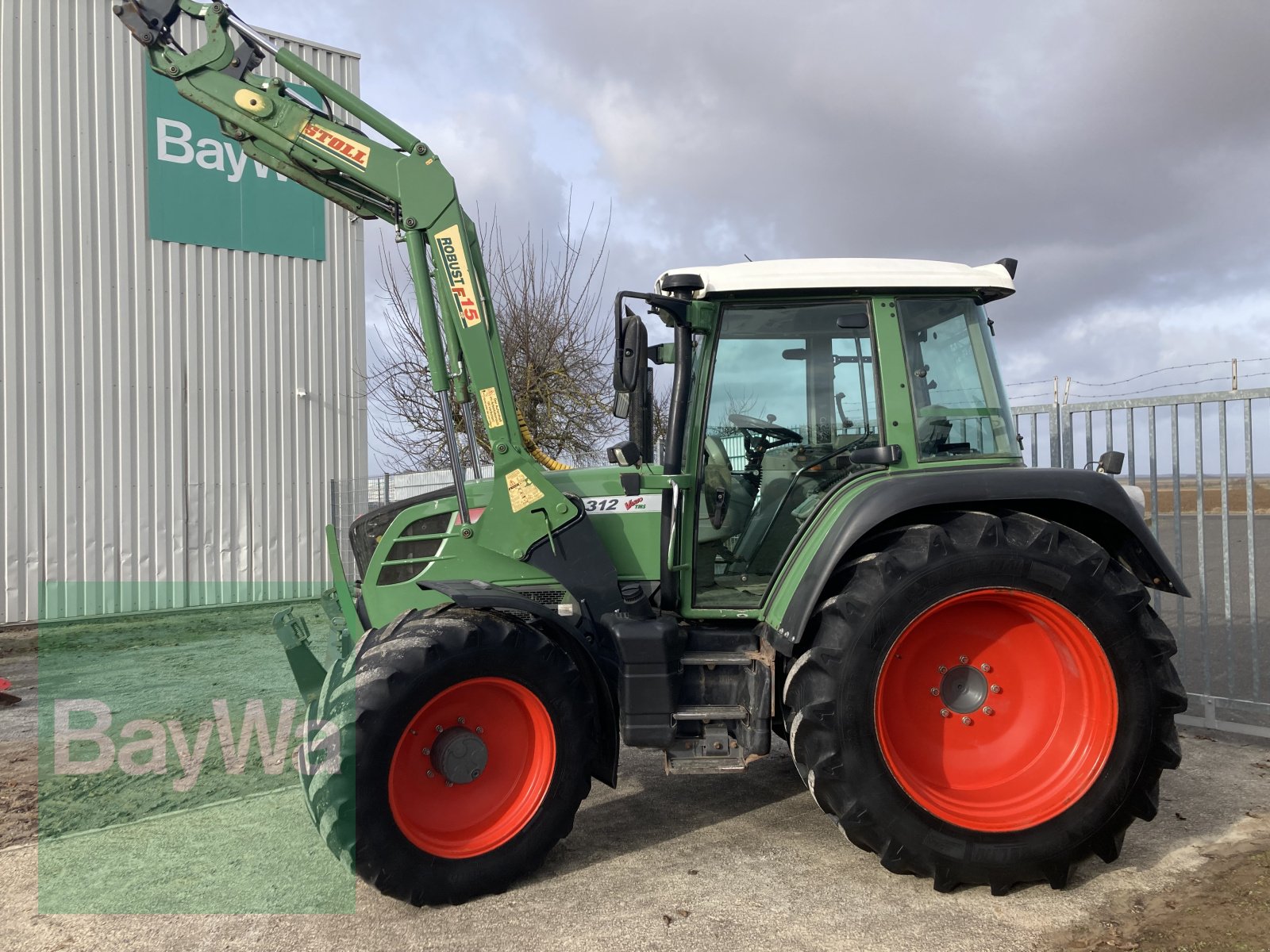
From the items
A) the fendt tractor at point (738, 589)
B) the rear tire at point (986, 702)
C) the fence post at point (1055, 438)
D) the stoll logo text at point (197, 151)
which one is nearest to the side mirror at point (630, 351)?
the fendt tractor at point (738, 589)

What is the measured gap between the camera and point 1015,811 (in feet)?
11.5

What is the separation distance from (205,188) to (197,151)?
45 centimetres

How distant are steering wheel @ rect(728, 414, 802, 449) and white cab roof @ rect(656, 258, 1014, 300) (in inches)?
22.2

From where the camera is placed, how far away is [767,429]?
408 centimetres

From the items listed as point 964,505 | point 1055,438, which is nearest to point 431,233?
point 964,505

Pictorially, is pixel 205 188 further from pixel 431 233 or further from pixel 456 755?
pixel 456 755

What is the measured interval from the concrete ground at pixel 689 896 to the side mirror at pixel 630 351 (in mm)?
1955

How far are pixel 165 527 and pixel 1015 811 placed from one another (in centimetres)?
1070

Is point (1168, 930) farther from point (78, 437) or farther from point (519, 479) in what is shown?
point (78, 437)

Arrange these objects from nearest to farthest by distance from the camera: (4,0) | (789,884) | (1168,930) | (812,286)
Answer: (1168,930) → (789,884) → (812,286) → (4,0)

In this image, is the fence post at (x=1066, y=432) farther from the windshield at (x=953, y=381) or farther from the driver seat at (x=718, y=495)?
the driver seat at (x=718, y=495)

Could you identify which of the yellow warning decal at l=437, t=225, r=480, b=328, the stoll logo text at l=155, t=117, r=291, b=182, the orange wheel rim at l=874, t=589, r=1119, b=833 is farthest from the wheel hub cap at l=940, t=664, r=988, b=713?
the stoll logo text at l=155, t=117, r=291, b=182

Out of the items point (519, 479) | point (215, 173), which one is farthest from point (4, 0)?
point (519, 479)

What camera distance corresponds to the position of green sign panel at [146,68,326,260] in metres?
11.4
